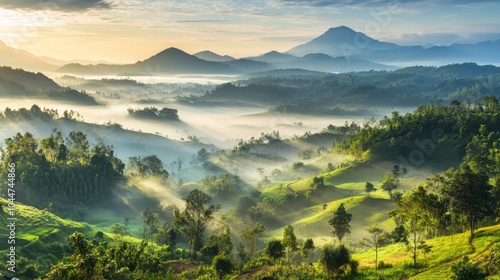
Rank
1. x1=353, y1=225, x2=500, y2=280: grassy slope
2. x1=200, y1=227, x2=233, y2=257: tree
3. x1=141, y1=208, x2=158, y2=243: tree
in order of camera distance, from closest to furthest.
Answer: x1=353, y1=225, x2=500, y2=280: grassy slope, x1=200, y1=227, x2=233, y2=257: tree, x1=141, y1=208, x2=158, y2=243: tree

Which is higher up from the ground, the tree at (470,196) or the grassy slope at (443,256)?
the tree at (470,196)

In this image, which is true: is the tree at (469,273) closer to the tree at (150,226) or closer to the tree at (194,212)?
the tree at (194,212)

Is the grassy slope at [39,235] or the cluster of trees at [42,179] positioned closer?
the grassy slope at [39,235]

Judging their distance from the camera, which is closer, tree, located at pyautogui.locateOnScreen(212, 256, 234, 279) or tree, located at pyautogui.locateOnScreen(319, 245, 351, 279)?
tree, located at pyautogui.locateOnScreen(319, 245, 351, 279)

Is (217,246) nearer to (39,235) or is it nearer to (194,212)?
(194,212)

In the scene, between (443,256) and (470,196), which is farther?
(470,196)

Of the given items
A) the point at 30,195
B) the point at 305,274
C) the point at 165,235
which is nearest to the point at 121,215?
the point at 30,195

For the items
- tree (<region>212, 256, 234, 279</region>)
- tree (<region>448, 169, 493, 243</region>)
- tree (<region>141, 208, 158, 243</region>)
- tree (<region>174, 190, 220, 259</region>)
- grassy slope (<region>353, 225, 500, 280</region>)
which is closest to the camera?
grassy slope (<region>353, 225, 500, 280</region>)

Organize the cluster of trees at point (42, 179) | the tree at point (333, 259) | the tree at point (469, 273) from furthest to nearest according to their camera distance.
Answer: the cluster of trees at point (42, 179), the tree at point (333, 259), the tree at point (469, 273)

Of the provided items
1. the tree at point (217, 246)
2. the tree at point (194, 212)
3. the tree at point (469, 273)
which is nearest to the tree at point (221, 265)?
the tree at point (217, 246)

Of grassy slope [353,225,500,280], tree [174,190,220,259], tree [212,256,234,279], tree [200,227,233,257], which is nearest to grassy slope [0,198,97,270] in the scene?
tree [174,190,220,259]

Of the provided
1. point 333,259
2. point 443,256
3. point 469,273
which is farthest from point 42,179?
point 469,273

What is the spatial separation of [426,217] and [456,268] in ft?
65.4

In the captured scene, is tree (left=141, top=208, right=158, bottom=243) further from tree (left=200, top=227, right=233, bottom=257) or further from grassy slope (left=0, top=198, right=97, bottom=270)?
tree (left=200, top=227, right=233, bottom=257)
